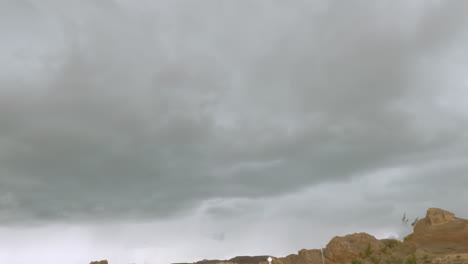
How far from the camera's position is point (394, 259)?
90.7 metres

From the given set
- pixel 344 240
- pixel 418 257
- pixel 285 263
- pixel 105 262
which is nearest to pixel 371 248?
pixel 344 240

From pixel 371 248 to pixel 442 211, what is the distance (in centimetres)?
2268

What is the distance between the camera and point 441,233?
10831 cm

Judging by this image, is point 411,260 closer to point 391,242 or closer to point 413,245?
point 413,245

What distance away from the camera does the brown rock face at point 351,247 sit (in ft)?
371

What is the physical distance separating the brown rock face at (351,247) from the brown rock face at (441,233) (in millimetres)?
10031

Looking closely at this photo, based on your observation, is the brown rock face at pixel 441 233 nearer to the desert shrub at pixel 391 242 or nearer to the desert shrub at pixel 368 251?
the desert shrub at pixel 391 242

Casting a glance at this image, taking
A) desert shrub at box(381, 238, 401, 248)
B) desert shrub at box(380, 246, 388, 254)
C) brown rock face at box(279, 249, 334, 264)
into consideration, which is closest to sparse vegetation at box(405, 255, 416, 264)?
desert shrub at box(380, 246, 388, 254)

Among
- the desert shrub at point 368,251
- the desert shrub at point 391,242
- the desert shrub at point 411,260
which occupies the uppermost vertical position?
the desert shrub at point 391,242

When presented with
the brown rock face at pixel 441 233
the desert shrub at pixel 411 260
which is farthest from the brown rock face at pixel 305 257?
the desert shrub at pixel 411 260

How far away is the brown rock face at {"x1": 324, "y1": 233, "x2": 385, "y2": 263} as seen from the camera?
11300 centimetres

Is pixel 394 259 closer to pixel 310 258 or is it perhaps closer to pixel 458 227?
pixel 458 227

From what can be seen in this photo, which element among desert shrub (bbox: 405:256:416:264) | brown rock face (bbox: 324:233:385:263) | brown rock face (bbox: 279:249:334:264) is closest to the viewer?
desert shrub (bbox: 405:256:416:264)

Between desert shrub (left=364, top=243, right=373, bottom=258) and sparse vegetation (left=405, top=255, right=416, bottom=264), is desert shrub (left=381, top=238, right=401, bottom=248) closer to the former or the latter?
desert shrub (left=364, top=243, right=373, bottom=258)
